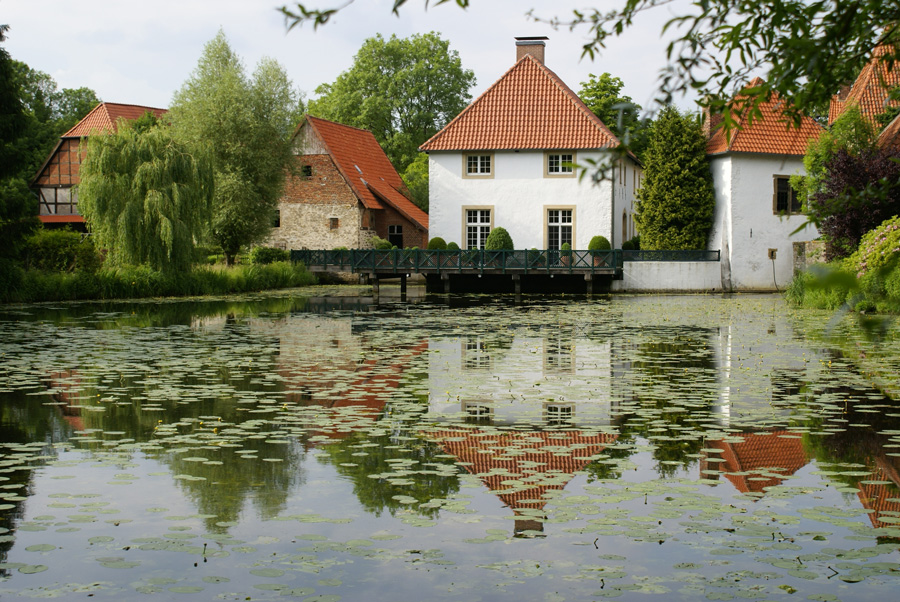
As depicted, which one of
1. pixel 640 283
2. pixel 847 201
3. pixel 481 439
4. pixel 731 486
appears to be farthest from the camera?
pixel 640 283

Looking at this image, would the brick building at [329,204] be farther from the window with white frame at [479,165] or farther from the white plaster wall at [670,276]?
the white plaster wall at [670,276]

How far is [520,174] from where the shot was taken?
37719mm

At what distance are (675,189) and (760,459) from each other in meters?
30.0

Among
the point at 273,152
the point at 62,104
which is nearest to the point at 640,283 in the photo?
the point at 273,152

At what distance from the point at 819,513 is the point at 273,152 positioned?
36.1 metres

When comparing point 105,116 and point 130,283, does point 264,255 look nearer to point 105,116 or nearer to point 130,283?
point 130,283

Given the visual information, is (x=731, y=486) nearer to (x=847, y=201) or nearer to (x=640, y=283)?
(x=847, y=201)

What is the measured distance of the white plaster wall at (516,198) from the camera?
37.2 m

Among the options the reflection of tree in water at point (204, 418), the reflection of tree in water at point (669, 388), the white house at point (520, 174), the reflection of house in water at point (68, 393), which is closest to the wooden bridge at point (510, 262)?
the white house at point (520, 174)

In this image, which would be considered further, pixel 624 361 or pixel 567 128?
pixel 567 128

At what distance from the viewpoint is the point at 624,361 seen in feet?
41.0

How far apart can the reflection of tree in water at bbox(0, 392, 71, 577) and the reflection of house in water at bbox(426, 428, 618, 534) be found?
2.76 meters

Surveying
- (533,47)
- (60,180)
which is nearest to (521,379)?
(533,47)

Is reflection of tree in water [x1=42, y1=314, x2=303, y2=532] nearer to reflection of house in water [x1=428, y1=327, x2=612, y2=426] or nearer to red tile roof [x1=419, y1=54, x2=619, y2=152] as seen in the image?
reflection of house in water [x1=428, y1=327, x2=612, y2=426]
